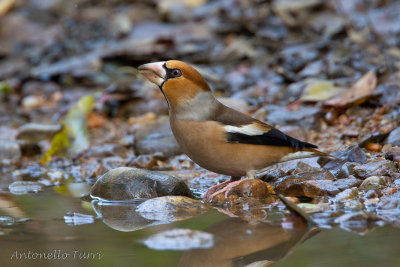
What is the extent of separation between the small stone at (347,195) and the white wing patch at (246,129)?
842 millimetres

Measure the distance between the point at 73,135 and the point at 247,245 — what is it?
177 inches

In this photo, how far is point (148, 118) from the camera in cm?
766

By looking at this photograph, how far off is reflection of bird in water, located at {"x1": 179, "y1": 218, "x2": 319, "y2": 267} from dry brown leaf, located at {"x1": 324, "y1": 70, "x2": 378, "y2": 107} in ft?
10.3

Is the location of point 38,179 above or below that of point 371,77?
below

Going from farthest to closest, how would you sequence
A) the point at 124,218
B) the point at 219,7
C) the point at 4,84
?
1. the point at 219,7
2. the point at 4,84
3. the point at 124,218

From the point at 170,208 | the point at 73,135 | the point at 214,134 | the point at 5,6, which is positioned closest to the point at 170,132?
the point at 73,135

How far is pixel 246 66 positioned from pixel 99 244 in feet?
19.9

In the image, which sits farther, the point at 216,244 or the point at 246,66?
the point at 246,66

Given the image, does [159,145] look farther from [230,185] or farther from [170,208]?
[170,208]

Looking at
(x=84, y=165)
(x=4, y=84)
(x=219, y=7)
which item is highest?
(x=219, y=7)

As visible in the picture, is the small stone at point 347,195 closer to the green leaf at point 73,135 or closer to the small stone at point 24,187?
the small stone at point 24,187

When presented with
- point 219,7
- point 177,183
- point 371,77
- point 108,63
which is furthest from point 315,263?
point 219,7

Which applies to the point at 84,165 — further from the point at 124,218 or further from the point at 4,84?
the point at 4,84

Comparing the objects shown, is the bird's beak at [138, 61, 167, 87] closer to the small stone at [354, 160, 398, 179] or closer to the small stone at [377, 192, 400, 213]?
the small stone at [354, 160, 398, 179]
